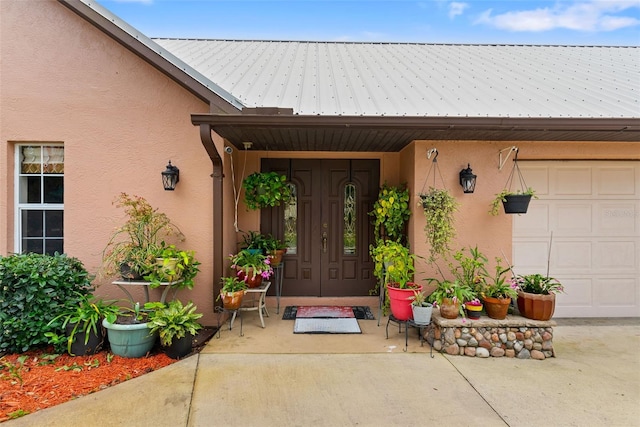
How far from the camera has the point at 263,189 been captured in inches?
182

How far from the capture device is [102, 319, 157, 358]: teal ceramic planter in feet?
10.8

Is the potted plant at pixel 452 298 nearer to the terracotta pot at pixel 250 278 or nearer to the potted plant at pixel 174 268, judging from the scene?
the terracotta pot at pixel 250 278

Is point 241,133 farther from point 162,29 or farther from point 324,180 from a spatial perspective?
point 162,29

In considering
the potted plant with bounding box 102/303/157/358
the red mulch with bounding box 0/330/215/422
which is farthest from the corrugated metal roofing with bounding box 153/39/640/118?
the red mulch with bounding box 0/330/215/422

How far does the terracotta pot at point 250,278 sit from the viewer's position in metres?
4.14

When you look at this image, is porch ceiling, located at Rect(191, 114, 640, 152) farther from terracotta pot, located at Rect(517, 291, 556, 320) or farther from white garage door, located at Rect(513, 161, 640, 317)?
terracotta pot, located at Rect(517, 291, 556, 320)

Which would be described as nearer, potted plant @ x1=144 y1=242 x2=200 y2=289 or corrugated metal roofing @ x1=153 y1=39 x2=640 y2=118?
potted plant @ x1=144 y1=242 x2=200 y2=289

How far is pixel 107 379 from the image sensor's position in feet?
9.67

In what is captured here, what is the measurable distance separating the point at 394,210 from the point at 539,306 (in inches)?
79.0

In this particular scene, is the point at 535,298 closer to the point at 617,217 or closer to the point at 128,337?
the point at 617,217

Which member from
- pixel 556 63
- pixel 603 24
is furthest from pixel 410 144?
pixel 603 24

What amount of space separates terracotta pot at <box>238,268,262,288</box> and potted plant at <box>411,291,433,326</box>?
199cm

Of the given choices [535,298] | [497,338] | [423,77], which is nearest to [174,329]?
[497,338]

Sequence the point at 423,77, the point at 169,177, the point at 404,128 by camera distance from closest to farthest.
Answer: the point at 404,128
the point at 169,177
the point at 423,77
